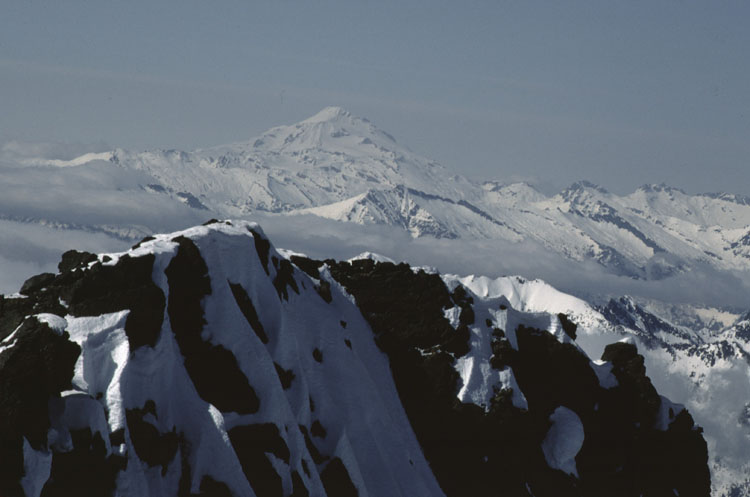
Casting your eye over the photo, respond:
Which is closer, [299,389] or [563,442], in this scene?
[299,389]

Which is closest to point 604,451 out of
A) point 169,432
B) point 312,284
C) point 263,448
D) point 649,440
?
point 649,440

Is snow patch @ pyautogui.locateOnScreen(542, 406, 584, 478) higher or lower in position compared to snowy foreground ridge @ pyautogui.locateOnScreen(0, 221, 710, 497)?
lower

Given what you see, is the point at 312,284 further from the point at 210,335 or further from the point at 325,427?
the point at 210,335

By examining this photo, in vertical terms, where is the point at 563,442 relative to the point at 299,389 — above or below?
below

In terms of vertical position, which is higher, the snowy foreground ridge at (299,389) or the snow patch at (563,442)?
the snowy foreground ridge at (299,389)

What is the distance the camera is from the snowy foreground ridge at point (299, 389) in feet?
251

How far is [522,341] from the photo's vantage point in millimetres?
147250

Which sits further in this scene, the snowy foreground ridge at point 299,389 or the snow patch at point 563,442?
the snow patch at point 563,442

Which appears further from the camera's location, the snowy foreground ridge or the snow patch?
the snow patch

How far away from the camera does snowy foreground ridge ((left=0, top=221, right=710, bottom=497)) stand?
76375mm

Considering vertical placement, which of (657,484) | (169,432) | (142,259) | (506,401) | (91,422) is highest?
(142,259)

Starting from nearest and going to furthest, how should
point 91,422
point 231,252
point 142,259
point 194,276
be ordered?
point 91,422
point 142,259
point 194,276
point 231,252

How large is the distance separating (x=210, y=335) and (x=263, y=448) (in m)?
14.0

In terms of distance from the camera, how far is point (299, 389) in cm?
10819
